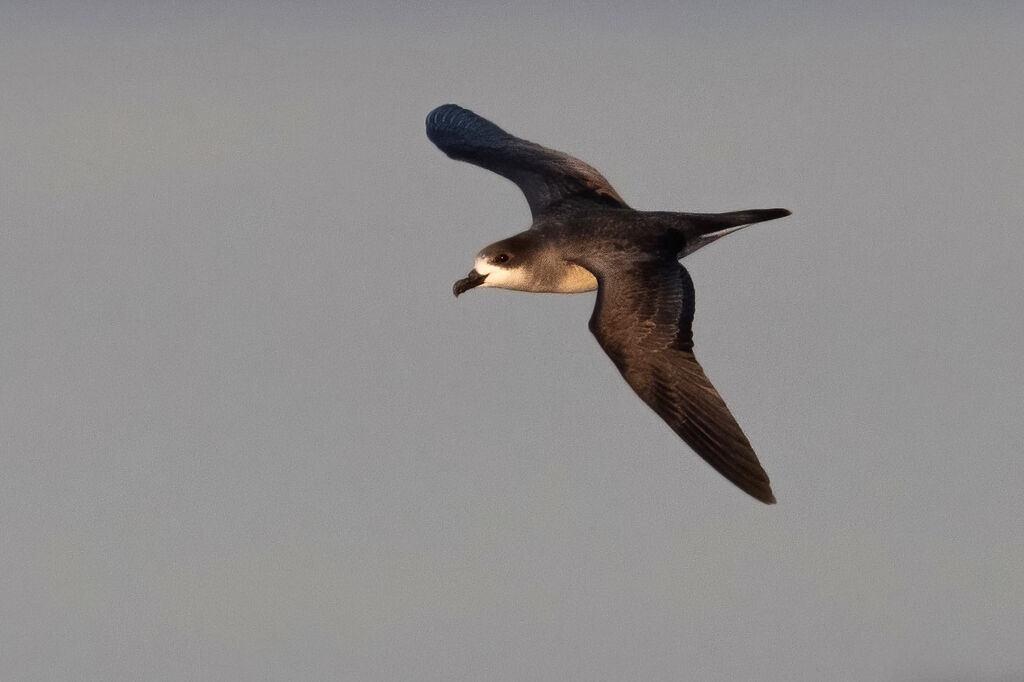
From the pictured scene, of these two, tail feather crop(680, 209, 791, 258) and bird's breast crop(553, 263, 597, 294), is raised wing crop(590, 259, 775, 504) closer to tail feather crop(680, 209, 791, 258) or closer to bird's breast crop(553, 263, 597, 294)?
tail feather crop(680, 209, 791, 258)

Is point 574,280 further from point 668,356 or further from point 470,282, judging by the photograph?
point 668,356

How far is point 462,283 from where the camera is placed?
27.7 m

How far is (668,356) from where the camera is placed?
25250 millimetres

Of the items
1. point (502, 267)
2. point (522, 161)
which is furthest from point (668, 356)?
point (522, 161)

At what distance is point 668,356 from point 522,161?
6.64m

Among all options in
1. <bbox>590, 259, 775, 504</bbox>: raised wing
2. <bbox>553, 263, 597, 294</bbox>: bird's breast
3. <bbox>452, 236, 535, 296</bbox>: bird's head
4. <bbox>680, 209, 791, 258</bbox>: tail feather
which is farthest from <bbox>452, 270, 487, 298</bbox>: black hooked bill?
<bbox>680, 209, 791, 258</bbox>: tail feather

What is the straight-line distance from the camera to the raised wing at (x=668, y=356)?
24.2 m

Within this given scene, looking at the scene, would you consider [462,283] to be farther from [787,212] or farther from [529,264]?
[787,212]

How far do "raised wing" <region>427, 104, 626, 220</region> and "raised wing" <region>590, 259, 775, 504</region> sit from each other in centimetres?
355

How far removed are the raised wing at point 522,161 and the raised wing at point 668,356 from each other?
11.6 feet

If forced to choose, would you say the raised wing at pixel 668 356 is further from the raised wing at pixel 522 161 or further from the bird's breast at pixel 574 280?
the raised wing at pixel 522 161

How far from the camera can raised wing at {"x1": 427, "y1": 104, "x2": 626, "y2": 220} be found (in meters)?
29.8

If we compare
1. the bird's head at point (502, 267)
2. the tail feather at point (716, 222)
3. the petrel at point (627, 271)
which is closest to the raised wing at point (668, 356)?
the petrel at point (627, 271)

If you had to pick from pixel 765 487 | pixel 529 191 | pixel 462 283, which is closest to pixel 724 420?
pixel 765 487
